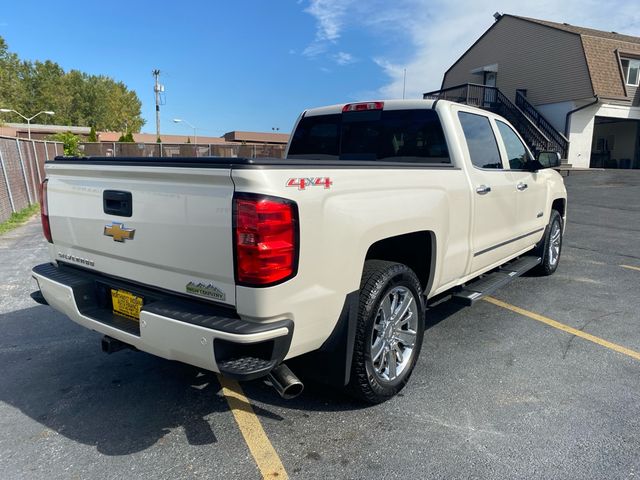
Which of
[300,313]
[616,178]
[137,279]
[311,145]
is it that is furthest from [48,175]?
[616,178]

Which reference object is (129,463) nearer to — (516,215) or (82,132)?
(516,215)

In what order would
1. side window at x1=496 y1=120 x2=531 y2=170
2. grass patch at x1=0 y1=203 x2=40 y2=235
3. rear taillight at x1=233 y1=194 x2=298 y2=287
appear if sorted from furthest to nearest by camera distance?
grass patch at x1=0 y1=203 x2=40 y2=235
side window at x1=496 y1=120 x2=531 y2=170
rear taillight at x1=233 y1=194 x2=298 y2=287

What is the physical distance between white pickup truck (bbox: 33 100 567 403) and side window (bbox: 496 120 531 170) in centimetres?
89

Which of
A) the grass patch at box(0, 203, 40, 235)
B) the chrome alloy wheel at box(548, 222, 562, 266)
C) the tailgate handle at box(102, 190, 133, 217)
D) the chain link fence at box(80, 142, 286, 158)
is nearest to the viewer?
the tailgate handle at box(102, 190, 133, 217)

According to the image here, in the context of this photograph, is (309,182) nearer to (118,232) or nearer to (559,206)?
(118,232)

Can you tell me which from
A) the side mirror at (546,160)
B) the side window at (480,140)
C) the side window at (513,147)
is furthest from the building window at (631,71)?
the side window at (480,140)

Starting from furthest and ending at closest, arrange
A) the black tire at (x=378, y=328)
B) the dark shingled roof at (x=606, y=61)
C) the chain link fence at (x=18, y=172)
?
the dark shingled roof at (x=606, y=61), the chain link fence at (x=18, y=172), the black tire at (x=378, y=328)

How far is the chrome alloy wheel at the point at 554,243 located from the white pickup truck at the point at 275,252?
2.63 metres

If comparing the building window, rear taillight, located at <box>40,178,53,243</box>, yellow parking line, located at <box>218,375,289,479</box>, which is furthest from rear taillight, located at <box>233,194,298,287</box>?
the building window

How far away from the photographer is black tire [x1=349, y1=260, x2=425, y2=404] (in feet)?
9.22

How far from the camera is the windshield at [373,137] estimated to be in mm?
4031

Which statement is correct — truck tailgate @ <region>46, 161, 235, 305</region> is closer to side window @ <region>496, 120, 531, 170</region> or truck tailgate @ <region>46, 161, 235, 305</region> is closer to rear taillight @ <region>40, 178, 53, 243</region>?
rear taillight @ <region>40, 178, 53, 243</region>

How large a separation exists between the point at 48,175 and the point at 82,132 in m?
62.0

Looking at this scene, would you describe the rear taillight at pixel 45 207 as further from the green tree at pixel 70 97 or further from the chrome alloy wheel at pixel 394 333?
the green tree at pixel 70 97
